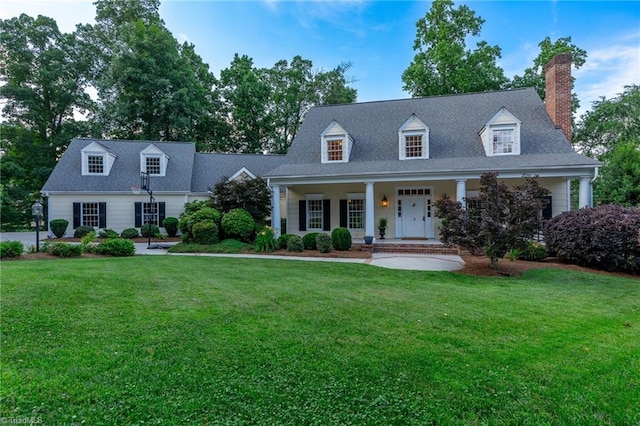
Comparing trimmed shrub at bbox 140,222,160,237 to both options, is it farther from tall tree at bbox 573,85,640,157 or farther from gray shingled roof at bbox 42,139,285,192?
tall tree at bbox 573,85,640,157

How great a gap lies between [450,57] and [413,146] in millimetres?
13740

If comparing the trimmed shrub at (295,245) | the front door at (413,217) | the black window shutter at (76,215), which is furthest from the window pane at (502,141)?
the black window shutter at (76,215)

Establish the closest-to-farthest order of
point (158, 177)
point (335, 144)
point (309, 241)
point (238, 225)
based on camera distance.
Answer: point (309, 241) → point (238, 225) → point (335, 144) → point (158, 177)

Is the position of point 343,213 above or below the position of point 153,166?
below

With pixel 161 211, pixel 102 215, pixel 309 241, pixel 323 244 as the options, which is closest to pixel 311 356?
pixel 323 244

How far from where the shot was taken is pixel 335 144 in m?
15.1

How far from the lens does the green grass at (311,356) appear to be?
2.43m

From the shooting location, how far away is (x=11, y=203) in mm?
22391

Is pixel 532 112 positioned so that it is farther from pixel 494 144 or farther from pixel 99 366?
pixel 99 366

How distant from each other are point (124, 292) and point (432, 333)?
5117 mm

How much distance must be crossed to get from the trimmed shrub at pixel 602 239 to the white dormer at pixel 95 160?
75.4 ft

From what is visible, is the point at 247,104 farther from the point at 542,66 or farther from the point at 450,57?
the point at 542,66

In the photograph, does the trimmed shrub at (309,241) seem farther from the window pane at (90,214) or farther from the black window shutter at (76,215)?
the black window shutter at (76,215)

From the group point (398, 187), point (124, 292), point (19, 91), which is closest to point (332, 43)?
point (398, 187)
